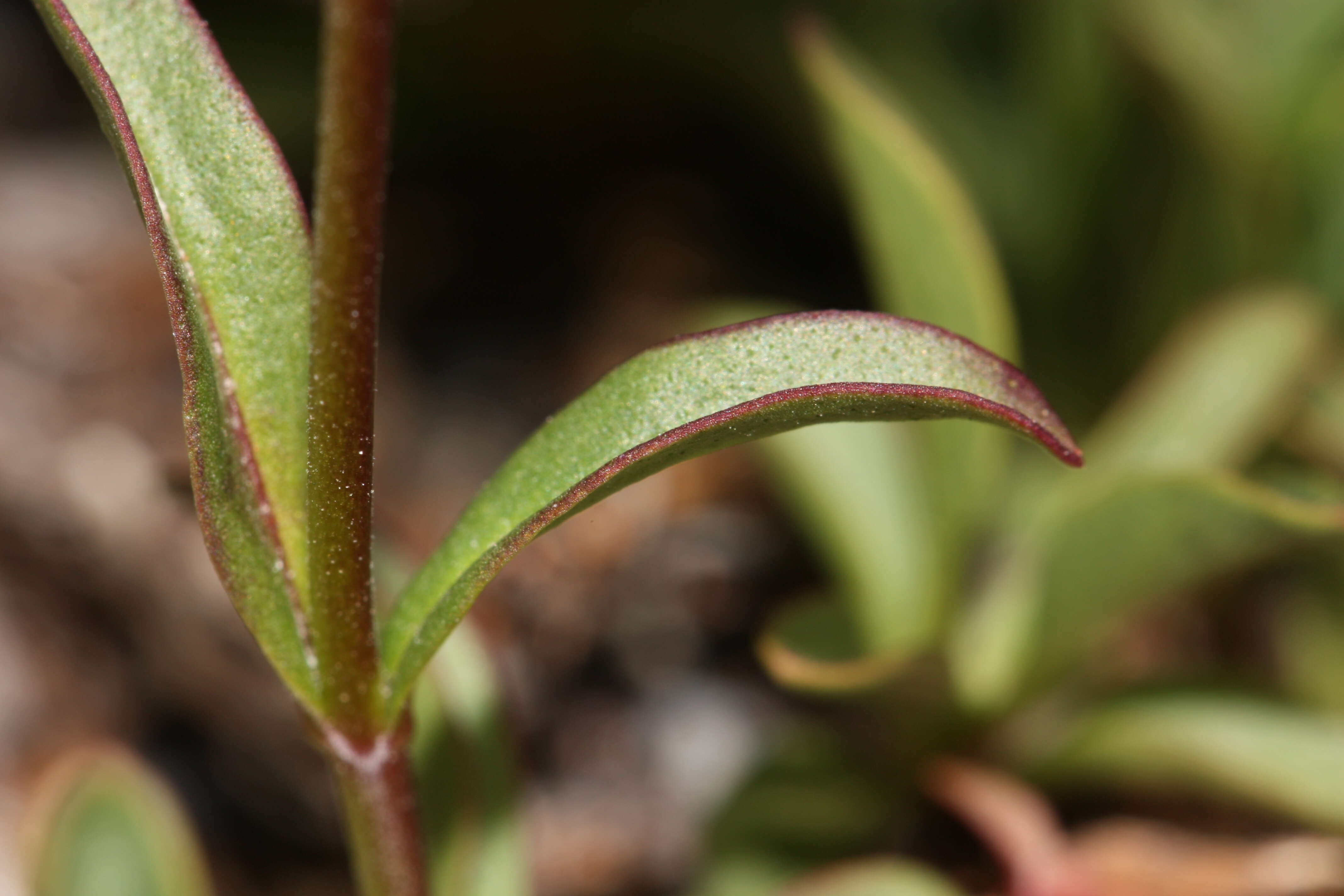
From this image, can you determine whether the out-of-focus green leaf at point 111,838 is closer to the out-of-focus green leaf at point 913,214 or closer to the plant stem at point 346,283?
the plant stem at point 346,283

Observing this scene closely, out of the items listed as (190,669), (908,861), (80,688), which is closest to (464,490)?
(190,669)

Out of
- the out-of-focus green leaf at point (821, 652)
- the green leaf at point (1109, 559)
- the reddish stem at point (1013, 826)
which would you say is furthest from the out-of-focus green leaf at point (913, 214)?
the reddish stem at point (1013, 826)

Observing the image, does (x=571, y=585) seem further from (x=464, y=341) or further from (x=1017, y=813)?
(x=1017, y=813)

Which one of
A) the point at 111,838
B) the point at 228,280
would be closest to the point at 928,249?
the point at 228,280

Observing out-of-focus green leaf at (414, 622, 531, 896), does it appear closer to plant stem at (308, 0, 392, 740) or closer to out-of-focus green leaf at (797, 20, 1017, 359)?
plant stem at (308, 0, 392, 740)

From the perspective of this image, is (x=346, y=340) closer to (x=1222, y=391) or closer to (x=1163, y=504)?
(x=1163, y=504)
